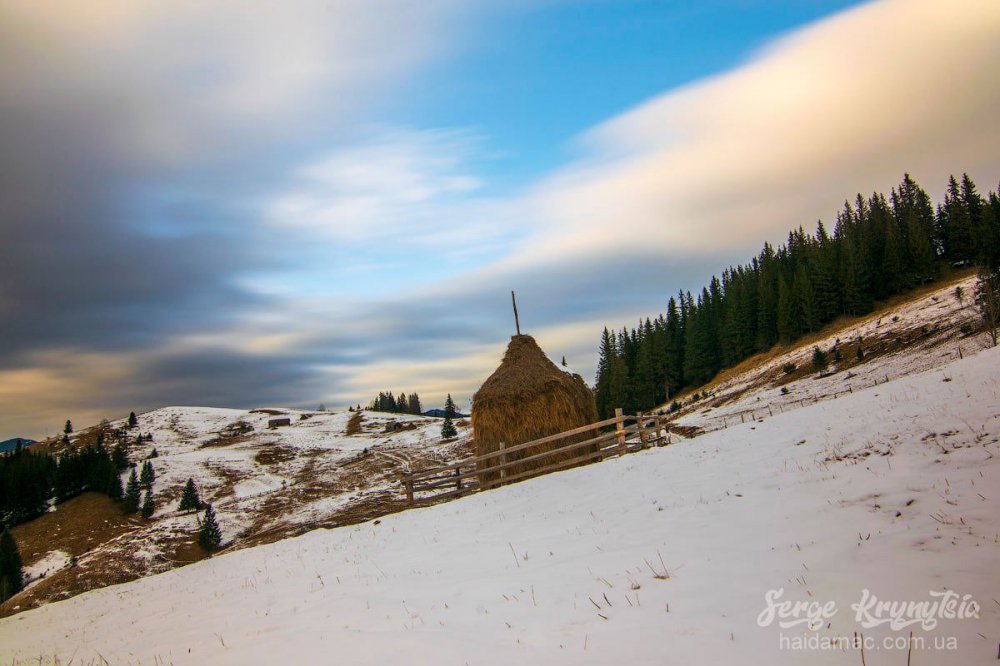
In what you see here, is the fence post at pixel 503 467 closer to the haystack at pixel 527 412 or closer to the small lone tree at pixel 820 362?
the haystack at pixel 527 412

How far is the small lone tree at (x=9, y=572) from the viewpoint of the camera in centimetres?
2817

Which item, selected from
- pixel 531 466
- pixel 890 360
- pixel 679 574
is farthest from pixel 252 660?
pixel 890 360

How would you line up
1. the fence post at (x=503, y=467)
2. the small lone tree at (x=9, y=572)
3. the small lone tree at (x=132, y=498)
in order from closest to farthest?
the fence post at (x=503, y=467), the small lone tree at (x=9, y=572), the small lone tree at (x=132, y=498)

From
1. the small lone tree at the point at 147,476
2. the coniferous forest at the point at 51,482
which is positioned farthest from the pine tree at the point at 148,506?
the coniferous forest at the point at 51,482

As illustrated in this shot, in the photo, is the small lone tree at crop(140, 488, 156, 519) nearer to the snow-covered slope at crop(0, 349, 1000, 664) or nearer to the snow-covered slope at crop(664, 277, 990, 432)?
the snow-covered slope at crop(0, 349, 1000, 664)

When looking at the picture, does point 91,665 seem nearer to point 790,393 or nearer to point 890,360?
point 790,393

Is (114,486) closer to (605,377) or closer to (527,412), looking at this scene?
(527,412)

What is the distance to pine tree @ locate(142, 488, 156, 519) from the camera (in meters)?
39.3

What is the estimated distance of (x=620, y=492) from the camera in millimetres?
11195

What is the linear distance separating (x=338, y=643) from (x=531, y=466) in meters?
13.0

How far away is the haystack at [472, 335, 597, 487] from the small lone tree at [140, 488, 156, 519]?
33.9 metres

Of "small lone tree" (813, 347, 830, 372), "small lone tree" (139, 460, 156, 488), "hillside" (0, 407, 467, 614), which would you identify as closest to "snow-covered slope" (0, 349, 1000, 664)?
"hillside" (0, 407, 467, 614)

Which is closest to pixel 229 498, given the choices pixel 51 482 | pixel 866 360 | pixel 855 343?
pixel 51 482

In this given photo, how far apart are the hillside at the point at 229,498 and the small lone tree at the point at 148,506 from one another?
0.39m
